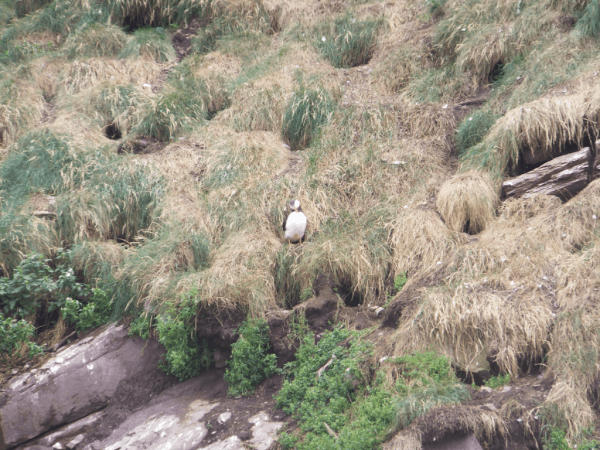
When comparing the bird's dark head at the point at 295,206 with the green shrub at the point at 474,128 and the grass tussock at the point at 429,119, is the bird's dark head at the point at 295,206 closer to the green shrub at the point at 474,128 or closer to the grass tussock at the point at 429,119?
the grass tussock at the point at 429,119

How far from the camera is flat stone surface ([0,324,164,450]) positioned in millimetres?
4551

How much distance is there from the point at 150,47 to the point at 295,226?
5.06 meters

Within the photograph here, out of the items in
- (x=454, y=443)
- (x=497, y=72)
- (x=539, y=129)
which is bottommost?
(x=454, y=443)

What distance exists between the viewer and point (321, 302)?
477 cm

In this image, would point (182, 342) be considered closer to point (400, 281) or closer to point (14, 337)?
point (14, 337)

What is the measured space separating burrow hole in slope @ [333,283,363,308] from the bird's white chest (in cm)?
74

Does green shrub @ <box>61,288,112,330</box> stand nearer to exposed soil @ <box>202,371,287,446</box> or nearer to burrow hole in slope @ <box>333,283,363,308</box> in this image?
exposed soil @ <box>202,371,287,446</box>

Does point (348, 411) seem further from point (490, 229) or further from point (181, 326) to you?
point (490, 229)

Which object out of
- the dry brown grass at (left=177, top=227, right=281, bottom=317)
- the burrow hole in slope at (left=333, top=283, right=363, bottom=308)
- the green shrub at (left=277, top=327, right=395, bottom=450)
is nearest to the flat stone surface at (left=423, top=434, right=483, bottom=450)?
the green shrub at (left=277, top=327, right=395, bottom=450)

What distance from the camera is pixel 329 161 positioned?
637 cm

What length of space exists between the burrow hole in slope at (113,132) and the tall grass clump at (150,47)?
1.57 meters

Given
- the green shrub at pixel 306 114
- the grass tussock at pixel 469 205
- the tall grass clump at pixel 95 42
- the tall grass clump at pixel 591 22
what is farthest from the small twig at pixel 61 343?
the tall grass clump at pixel 591 22

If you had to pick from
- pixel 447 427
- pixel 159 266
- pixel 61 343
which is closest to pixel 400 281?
pixel 447 427

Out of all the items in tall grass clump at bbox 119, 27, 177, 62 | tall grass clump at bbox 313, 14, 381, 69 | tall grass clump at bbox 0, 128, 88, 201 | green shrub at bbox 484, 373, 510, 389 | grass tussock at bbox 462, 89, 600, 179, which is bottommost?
green shrub at bbox 484, 373, 510, 389
